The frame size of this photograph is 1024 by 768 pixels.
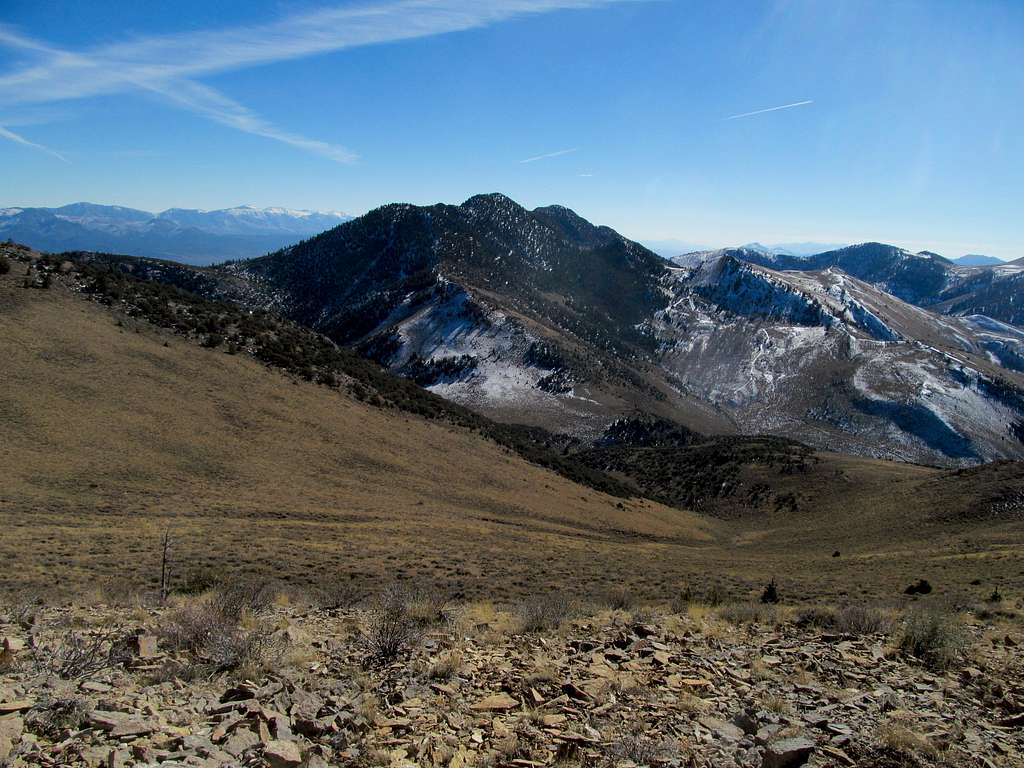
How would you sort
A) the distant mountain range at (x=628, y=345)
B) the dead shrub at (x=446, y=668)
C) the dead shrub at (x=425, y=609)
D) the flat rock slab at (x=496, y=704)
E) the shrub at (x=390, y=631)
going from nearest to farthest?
1. the flat rock slab at (x=496, y=704)
2. the dead shrub at (x=446, y=668)
3. the shrub at (x=390, y=631)
4. the dead shrub at (x=425, y=609)
5. the distant mountain range at (x=628, y=345)

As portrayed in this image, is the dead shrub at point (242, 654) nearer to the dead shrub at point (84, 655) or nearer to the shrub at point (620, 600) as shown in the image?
the dead shrub at point (84, 655)

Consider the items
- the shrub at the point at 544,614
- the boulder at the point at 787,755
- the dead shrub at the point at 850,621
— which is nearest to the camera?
the boulder at the point at 787,755

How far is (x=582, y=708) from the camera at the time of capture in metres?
6.70

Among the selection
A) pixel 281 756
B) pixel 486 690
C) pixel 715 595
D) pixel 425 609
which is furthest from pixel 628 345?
pixel 281 756

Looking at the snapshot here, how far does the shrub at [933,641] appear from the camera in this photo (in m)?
8.52

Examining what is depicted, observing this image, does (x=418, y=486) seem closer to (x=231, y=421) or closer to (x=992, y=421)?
(x=231, y=421)

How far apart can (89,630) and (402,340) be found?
124m

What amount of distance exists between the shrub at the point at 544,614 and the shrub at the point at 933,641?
5601mm

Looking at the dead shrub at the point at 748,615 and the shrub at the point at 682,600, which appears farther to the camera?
the shrub at the point at 682,600

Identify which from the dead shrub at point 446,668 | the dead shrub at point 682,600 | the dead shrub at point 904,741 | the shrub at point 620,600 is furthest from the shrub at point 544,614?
the dead shrub at point 904,741

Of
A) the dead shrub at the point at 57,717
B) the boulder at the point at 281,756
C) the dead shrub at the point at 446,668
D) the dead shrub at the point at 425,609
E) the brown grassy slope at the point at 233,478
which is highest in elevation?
the boulder at the point at 281,756

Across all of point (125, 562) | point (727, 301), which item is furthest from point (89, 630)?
point (727, 301)

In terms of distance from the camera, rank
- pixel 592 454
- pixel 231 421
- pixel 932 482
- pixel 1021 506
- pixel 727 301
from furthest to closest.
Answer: pixel 727 301, pixel 592 454, pixel 932 482, pixel 1021 506, pixel 231 421

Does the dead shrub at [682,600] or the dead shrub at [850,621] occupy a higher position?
the dead shrub at [850,621]
